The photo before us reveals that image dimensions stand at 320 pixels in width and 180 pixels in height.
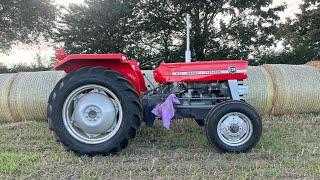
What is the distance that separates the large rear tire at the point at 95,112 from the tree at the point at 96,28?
914cm

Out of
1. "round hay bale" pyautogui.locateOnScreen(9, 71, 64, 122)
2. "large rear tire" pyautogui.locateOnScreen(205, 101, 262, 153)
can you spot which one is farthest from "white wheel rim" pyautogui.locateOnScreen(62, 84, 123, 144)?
"round hay bale" pyautogui.locateOnScreen(9, 71, 64, 122)

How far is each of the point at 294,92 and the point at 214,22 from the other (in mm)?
7752

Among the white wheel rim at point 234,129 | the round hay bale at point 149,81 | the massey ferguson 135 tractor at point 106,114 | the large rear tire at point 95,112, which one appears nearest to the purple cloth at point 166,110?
the massey ferguson 135 tractor at point 106,114

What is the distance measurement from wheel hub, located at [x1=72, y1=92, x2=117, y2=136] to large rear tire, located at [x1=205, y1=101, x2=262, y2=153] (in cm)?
108

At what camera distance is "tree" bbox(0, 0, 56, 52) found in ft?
52.7

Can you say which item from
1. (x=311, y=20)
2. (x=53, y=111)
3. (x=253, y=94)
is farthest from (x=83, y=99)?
(x=311, y=20)

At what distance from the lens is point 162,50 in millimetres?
15164

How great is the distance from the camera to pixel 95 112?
5629 millimetres

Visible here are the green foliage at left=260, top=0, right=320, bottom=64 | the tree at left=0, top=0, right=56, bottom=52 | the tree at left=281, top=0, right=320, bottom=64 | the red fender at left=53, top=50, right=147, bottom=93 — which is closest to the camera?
the red fender at left=53, top=50, right=147, bottom=93

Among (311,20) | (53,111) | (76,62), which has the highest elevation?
(311,20)

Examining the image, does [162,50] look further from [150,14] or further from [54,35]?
[54,35]

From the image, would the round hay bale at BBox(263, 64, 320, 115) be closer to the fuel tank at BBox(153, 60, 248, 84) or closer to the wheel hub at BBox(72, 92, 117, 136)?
the fuel tank at BBox(153, 60, 248, 84)

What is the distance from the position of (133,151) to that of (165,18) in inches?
402

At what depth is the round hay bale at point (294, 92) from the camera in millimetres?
8320
